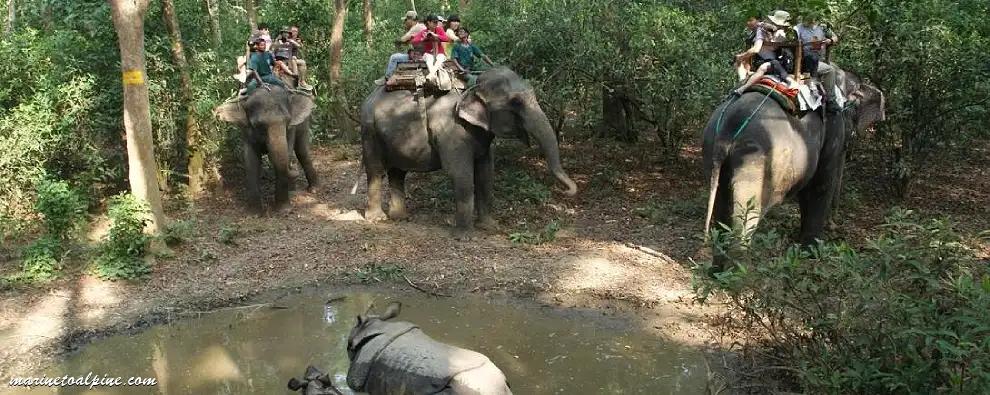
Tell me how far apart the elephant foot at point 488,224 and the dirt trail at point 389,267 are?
6.2 inches

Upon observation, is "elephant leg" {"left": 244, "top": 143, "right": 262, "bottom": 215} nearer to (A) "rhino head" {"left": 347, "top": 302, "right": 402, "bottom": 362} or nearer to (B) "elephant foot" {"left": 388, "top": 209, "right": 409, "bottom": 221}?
(B) "elephant foot" {"left": 388, "top": 209, "right": 409, "bottom": 221}

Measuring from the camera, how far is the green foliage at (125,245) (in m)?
8.22

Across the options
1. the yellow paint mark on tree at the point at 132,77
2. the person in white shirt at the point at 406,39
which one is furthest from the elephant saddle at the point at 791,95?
the yellow paint mark on tree at the point at 132,77

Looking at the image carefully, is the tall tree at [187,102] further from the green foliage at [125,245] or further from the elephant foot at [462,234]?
the elephant foot at [462,234]

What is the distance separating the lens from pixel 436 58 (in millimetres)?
9938

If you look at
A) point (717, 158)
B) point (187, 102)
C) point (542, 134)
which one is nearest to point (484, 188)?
point (542, 134)

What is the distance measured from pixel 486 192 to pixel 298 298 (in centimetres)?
307

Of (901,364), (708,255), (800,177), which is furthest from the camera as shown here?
(708,255)

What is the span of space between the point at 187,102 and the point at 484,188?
4754mm

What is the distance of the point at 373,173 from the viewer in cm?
1050

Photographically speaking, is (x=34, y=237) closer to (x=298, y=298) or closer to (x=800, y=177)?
(x=298, y=298)

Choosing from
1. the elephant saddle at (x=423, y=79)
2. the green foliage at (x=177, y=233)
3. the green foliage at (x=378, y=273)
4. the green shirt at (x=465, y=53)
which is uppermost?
the green shirt at (x=465, y=53)

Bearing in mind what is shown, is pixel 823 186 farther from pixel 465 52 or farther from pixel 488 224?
pixel 465 52

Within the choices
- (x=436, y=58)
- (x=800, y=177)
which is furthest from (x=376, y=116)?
(x=800, y=177)
